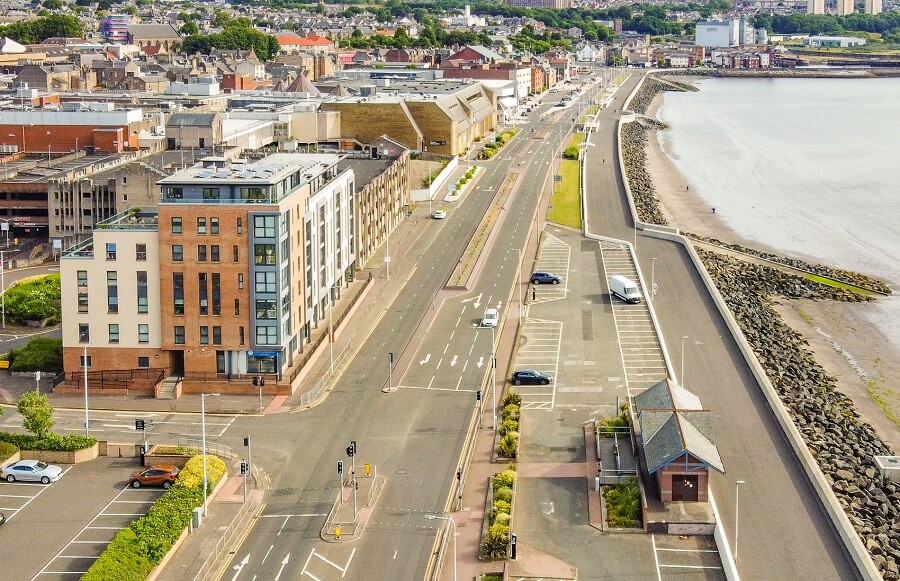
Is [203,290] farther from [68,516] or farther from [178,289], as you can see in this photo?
[68,516]

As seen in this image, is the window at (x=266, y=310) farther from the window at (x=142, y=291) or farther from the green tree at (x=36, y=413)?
the green tree at (x=36, y=413)

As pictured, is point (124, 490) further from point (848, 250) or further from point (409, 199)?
point (848, 250)

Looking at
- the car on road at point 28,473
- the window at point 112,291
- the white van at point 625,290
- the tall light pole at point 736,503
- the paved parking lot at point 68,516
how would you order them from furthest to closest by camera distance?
1. the white van at point 625,290
2. the window at point 112,291
3. the car on road at point 28,473
4. the tall light pole at point 736,503
5. the paved parking lot at point 68,516

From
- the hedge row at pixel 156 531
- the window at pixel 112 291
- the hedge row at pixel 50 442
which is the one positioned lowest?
the hedge row at pixel 156 531

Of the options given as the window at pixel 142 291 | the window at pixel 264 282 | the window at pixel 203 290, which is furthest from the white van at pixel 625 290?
the window at pixel 142 291

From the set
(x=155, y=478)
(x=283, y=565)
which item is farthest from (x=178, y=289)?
(x=283, y=565)

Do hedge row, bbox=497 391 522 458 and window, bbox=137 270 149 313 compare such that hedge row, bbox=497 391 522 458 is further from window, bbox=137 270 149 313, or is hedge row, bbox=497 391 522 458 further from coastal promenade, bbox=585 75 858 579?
window, bbox=137 270 149 313

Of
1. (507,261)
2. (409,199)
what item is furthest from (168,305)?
(409,199)
